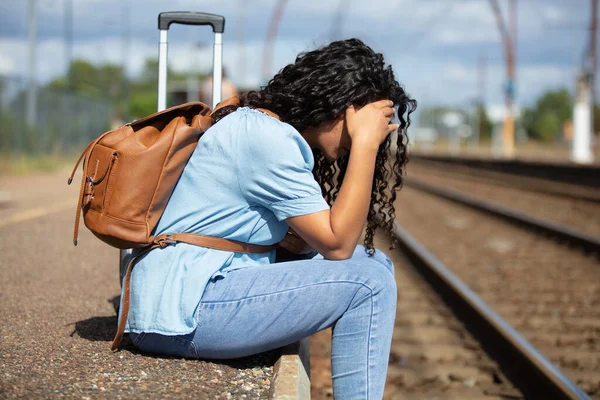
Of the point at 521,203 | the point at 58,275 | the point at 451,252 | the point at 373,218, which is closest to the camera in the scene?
→ the point at 373,218

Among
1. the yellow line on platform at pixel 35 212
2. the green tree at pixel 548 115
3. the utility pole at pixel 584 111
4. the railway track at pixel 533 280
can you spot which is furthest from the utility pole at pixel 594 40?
the green tree at pixel 548 115

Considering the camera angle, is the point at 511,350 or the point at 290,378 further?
the point at 511,350

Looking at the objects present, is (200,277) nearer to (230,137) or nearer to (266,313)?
(266,313)

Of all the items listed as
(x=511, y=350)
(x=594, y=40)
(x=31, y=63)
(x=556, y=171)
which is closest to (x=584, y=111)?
(x=594, y=40)

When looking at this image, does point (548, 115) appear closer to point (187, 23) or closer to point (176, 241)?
point (187, 23)

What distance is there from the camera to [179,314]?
2.82 metres

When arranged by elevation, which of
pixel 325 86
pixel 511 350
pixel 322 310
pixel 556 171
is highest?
pixel 325 86

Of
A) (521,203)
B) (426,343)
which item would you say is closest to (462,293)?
(426,343)

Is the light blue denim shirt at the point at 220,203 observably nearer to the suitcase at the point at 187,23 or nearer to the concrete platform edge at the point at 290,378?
the concrete platform edge at the point at 290,378

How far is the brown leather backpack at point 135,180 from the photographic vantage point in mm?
2762

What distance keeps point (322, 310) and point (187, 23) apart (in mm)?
1924

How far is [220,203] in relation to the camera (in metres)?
2.86

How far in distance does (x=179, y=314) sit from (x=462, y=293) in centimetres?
395

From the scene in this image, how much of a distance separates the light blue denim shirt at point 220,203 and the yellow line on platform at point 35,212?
6.76 m
